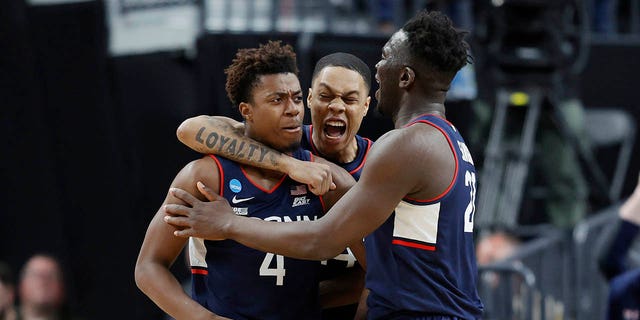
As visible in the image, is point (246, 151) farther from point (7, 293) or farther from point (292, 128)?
point (7, 293)

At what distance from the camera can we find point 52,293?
9.14 metres

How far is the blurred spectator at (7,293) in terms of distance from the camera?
8961 mm

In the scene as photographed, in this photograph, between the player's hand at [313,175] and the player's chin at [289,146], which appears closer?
the player's hand at [313,175]

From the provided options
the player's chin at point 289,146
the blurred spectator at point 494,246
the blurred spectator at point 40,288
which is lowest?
the blurred spectator at point 40,288

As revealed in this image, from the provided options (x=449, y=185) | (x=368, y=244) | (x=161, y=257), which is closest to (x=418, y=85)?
(x=449, y=185)

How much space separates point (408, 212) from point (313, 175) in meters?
0.46

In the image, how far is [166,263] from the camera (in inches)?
155

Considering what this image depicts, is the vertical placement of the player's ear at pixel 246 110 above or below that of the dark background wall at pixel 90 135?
above

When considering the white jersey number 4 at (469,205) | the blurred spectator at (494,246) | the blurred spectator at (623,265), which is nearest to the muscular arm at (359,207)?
the white jersey number 4 at (469,205)

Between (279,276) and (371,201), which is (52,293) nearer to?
(279,276)

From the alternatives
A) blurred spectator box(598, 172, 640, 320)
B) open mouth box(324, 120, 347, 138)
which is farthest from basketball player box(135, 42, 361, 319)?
blurred spectator box(598, 172, 640, 320)

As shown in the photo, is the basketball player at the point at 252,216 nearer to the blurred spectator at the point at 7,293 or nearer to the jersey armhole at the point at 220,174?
the jersey armhole at the point at 220,174

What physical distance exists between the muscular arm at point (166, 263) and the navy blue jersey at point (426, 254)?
71cm

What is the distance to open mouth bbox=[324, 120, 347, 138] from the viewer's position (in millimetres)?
4270
